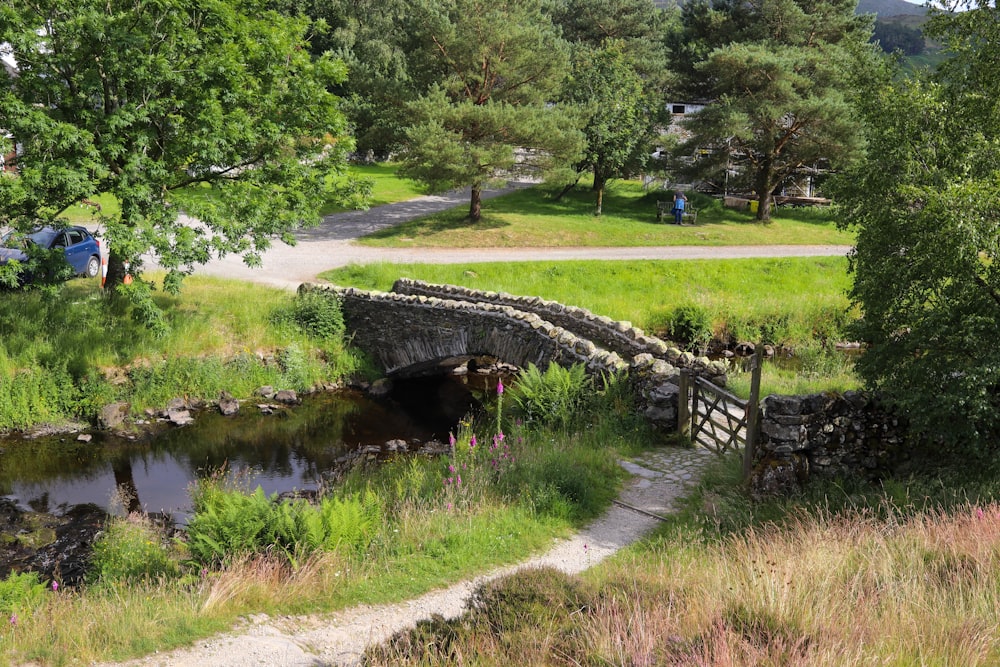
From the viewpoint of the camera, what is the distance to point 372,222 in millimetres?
34188

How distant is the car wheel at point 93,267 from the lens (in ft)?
74.1

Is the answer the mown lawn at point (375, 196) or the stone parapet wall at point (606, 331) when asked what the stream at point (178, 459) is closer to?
the stone parapet wall at point (606, 331)

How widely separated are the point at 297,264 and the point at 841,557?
22.2m

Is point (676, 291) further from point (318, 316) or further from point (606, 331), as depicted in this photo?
point (318, 316)

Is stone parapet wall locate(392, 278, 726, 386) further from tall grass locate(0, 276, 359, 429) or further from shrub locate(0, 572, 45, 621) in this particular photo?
shrub locate(0, 572, 45, 621)

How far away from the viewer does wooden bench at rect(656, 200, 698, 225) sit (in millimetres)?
36469

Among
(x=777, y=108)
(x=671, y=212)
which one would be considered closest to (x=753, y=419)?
(x=777, y=108)

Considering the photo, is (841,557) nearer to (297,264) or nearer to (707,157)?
(297,264)

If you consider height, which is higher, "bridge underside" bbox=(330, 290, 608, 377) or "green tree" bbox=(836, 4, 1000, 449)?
"green tree" bbox=(836, 4, 1000, 449)

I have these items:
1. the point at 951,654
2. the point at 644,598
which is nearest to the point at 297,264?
the point at 644,598

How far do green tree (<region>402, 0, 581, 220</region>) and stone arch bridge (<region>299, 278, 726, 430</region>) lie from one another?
8.06 metres

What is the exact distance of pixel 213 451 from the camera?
16.8 m

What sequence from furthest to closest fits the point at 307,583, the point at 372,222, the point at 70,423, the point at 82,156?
the point at 372,222, the point at 70,423, the point at 82,156, the point at 307,583

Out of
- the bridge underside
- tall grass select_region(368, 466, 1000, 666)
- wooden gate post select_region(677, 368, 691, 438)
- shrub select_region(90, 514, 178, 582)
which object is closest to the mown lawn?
the bridge underside
